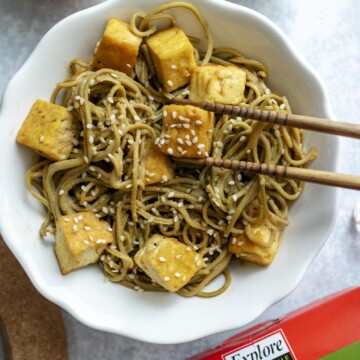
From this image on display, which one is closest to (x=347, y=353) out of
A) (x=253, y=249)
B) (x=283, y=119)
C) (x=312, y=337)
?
(x=312, y=337)

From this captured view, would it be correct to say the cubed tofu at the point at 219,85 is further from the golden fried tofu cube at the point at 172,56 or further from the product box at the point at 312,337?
the product box at the point at 312,337

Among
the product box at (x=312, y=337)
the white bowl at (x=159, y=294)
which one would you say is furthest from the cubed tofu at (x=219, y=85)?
the product box at (x=312, y=337)

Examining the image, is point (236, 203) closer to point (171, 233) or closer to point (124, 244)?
point (171, 233)

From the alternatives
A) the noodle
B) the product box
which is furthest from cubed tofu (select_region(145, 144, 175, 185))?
the product box

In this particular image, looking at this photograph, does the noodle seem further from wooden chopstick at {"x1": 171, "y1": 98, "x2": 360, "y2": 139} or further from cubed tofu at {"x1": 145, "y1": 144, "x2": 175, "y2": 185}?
wooden chopstick at {"x1": 171, "y1": 98, "x2": 360, "y2": 139}

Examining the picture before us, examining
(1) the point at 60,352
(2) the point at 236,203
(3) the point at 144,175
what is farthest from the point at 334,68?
(1) the point at 60,352

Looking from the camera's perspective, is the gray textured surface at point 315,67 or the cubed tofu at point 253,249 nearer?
the cubed tofu at point 253,249

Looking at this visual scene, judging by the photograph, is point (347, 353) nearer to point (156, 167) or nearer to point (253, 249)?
point (253, 249)
